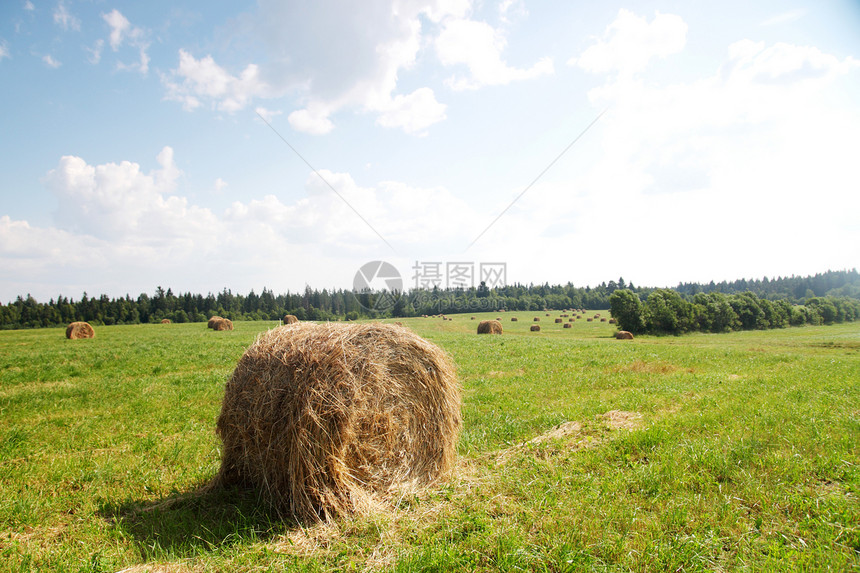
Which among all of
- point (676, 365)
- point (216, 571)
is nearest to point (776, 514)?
point (216, 571)

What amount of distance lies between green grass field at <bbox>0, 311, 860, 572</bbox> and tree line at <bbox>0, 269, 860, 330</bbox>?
202 ft

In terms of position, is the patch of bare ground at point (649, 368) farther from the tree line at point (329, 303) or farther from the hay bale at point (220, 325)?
the tree line at point (329, 303)

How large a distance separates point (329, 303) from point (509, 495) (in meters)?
114

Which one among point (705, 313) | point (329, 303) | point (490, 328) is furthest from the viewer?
point (329, 303)

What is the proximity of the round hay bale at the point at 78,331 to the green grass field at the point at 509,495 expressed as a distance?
2555cm

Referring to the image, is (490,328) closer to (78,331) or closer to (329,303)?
(78,331)

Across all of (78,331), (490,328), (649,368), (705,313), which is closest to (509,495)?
(649,368)

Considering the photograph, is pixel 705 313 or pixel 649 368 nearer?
pixel 649 368

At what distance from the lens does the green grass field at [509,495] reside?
3906mm

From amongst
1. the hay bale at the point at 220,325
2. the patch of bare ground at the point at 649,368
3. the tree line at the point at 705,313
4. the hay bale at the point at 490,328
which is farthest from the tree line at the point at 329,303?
the patch of bare ground at the point at 649,368

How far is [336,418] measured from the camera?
16.2ft

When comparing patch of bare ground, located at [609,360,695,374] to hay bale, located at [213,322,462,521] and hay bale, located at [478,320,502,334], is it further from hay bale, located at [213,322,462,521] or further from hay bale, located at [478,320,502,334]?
hay bale, located at [478,320,502,334]

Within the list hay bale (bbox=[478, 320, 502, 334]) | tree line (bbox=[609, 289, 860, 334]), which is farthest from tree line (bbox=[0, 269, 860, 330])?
hay bale (bbox=[478, 320, 502, 334])

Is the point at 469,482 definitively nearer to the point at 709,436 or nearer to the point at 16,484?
the point at 709,436
